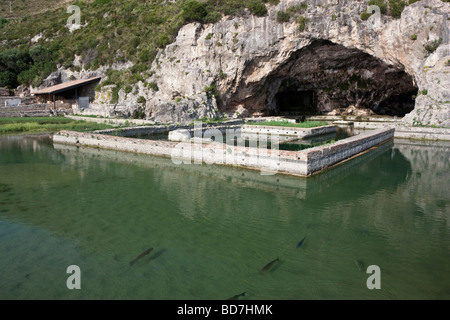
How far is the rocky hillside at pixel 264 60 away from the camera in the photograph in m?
28.9

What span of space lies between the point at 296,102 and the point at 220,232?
4180cm

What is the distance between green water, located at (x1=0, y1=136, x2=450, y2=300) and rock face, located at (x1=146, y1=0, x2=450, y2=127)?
17.7 m

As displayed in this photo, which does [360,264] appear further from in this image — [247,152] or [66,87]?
[66,87]

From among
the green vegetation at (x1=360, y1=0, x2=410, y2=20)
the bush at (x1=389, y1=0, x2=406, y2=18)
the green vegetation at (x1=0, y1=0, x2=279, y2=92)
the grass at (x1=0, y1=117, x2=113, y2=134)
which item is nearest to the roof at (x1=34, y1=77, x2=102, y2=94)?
the green vegetation at (x1=0, y1=0, x2=279, y2=92)

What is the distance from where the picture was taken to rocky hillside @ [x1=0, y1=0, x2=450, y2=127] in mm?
28938

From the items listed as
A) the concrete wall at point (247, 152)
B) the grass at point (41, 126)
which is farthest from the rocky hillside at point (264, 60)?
the concrete wall at point (247, 152)

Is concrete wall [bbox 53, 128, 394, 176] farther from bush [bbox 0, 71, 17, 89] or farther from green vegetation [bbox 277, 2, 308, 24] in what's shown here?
bush [bbox 0, 71, 17, 89]

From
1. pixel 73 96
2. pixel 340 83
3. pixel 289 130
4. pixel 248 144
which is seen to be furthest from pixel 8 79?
pixel 340 83

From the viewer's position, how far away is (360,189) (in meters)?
12.4

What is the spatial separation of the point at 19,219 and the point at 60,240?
7.39ft

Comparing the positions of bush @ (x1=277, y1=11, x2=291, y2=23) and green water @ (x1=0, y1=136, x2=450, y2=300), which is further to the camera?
bush @ (x1=277, y1=11, x2=291, y2=23)

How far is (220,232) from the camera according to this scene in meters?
8.69
